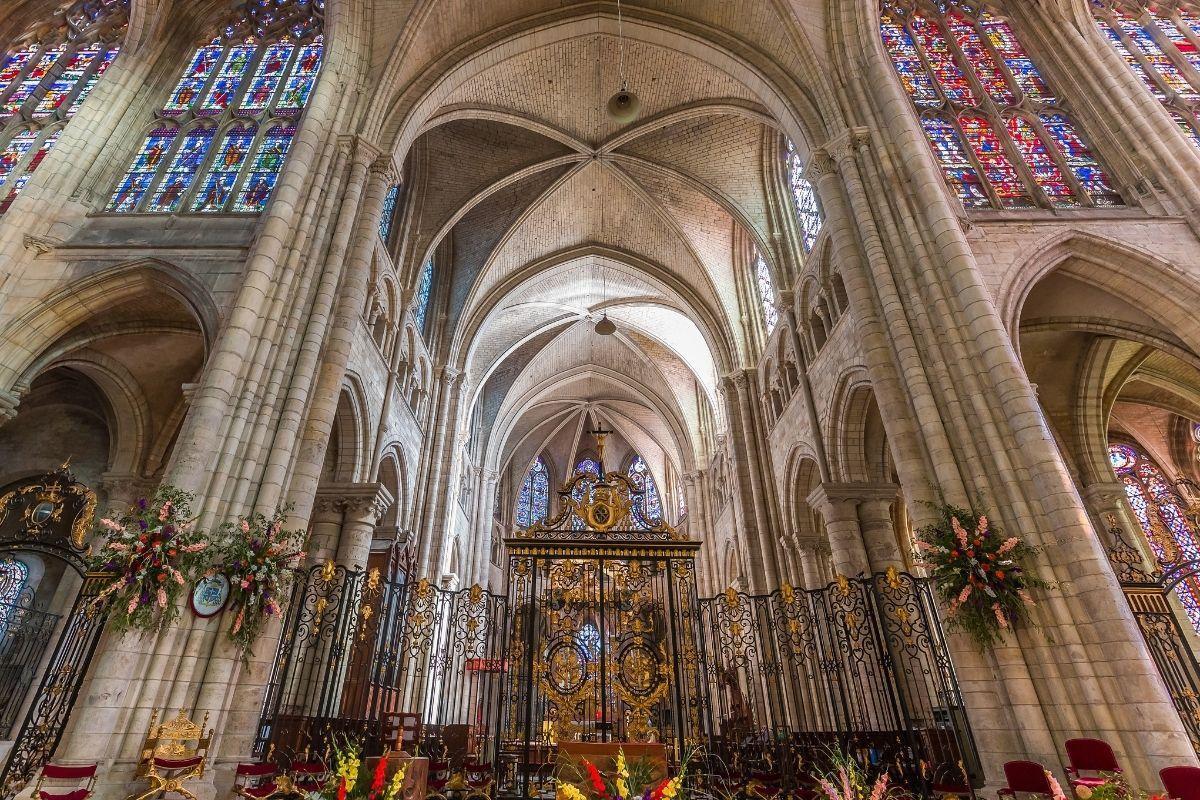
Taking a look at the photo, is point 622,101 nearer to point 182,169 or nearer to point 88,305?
point 182,169

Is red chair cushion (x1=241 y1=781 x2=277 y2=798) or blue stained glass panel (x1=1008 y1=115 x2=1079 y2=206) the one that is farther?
blue stained glass panel (x1=1008 y1=115 x2=1079 y2=206)

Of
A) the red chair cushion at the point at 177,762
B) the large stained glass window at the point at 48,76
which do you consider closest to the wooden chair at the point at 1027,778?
the red chair cushion at the point at 177,762

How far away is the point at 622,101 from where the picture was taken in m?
15.9

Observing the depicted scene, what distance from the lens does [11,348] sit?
9891 mm

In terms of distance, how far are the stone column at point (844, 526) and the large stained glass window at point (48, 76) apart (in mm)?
16557

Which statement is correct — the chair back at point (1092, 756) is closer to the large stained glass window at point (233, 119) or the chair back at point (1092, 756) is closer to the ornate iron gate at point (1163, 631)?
the ornate iron gate at point (1163, 631)

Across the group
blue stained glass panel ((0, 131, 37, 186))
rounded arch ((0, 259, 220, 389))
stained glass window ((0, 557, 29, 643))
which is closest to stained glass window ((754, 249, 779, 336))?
rounded arch ((0, 259, 220, 389))

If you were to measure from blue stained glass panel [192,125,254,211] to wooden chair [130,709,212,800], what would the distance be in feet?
30.9

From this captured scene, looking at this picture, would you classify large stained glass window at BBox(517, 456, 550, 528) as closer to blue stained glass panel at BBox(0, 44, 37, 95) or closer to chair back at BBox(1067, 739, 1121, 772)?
blue stained glass panel at BBox(0, 44, 37, 95)

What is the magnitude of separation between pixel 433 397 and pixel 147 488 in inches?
317

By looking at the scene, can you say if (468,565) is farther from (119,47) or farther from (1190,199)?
(1190,199)

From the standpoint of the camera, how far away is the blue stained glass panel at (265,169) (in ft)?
39.5

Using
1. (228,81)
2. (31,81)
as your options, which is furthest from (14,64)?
(228,81)

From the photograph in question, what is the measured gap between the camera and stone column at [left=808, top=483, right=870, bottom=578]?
12.1 m
